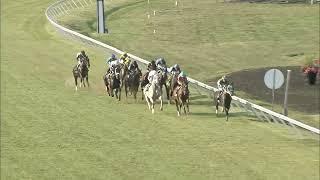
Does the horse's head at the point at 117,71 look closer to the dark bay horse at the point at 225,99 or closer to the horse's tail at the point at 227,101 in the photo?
the dark bay horse at the point at 225,99

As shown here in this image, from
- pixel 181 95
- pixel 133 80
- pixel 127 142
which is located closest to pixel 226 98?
pixel 181 95

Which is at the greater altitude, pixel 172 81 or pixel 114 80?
pixel 172 81

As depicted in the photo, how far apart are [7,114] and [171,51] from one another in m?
16.7

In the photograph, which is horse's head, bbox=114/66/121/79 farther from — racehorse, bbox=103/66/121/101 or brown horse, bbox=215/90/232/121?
brown horse, bbox=215/90/232/121

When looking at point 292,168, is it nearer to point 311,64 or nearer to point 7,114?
point 7,114

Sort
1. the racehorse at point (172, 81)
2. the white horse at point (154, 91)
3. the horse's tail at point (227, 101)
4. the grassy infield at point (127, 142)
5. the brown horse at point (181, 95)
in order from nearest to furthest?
the grassy infield at point (127, 142) < the horse's tail at point (227, 101) < the brown horse at point (181, 95) < the white horse at point (154, 91) < the racehorse at point (172, 81)

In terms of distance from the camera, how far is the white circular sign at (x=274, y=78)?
20688mm

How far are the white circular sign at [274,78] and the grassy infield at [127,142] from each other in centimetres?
143

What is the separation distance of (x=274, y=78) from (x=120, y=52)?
1376 cm

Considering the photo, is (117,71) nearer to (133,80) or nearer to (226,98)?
(133,80)

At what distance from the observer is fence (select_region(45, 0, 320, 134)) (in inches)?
799

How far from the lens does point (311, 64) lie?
97.1ft

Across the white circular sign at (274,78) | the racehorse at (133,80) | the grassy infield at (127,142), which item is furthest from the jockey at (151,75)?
the white circular sign at (274,78)

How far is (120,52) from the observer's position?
33219 mm
